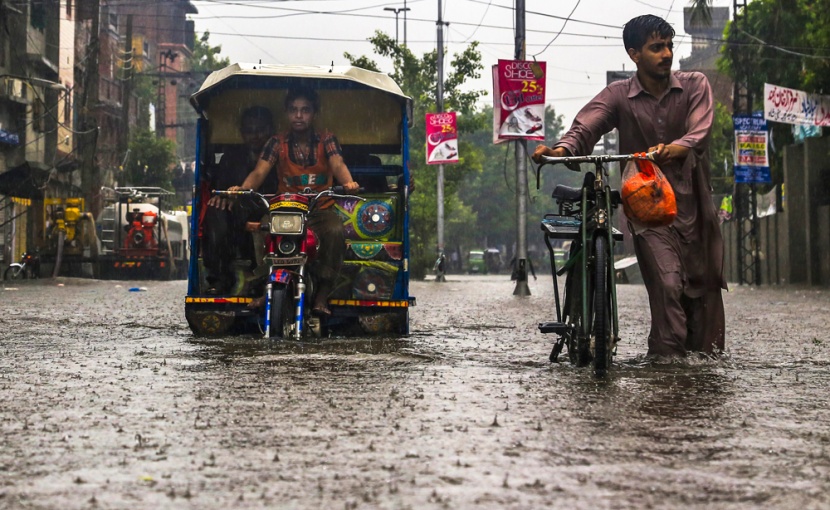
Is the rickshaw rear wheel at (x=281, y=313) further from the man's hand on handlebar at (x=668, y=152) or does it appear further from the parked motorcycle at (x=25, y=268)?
the parked motorcycle at (x=25, y=268)

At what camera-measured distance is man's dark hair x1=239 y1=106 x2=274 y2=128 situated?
11.3 m

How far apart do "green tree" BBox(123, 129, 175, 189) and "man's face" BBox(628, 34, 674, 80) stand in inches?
2335

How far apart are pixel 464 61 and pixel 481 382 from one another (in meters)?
41.8

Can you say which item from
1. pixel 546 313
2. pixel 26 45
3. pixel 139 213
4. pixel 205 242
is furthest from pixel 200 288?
pixel 26 45

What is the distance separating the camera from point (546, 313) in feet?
50.6

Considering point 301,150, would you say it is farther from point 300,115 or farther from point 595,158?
point 595,158

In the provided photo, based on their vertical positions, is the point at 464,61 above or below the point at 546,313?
above

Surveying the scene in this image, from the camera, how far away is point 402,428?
16.4 feet

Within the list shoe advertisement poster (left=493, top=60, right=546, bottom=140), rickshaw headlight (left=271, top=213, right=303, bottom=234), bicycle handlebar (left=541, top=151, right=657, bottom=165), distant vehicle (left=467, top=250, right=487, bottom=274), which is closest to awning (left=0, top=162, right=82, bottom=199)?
shoe advertisement poster (left=493, top=60, right=546, bottom=140)

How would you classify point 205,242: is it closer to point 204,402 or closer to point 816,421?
point 204,402

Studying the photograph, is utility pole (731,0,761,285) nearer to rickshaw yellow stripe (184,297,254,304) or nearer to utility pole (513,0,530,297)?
utility pole (513,0,530,297)

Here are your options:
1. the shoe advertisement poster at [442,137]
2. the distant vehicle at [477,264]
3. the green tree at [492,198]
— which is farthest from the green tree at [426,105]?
the green tree at [492,198]

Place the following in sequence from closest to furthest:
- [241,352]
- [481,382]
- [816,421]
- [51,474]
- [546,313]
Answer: [51,474]
[816,421]
[481,382]
[241,352]
[546,313]

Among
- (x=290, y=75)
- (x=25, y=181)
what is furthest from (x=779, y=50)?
(x=290, y=75)
